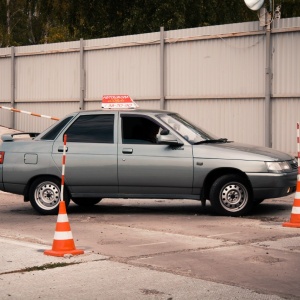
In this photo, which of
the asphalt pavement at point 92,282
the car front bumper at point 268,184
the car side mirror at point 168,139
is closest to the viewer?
the asphalt pavement at point 92,282

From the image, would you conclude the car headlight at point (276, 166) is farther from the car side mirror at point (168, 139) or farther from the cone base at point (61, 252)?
the cone base at point (61, 252)

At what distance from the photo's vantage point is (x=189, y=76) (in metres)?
23.8

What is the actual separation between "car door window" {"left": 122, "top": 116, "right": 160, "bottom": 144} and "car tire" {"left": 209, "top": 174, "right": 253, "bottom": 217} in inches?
50.6

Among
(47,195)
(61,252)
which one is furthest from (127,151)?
(61,252)

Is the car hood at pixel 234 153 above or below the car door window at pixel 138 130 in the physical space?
below

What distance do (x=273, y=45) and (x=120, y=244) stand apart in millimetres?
11699

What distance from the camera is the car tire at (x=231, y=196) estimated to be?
13773 mm

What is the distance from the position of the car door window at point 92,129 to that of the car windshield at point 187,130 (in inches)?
32.6

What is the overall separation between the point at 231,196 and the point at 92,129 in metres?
2.46

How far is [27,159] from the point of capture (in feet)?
47.7

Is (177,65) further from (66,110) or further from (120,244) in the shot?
(120,244)

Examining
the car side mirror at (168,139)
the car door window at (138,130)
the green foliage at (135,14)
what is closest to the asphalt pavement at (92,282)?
the car side mirror at (168,139)

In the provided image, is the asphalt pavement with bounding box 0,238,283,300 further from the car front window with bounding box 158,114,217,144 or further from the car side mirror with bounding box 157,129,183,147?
the car front window with bounding box 158,114,217,144

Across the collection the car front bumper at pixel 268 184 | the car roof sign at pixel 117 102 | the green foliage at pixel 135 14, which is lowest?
the car front bumper at pixel 268 184
